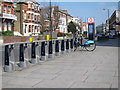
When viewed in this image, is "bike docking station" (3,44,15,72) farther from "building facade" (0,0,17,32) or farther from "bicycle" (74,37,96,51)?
"building facade" (0,0,17,32)

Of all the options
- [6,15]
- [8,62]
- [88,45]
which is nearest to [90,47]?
[88,45]

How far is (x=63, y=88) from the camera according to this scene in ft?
17.7

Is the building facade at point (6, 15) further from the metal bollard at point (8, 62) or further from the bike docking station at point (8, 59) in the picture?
the metal bollard at point (8, 62)

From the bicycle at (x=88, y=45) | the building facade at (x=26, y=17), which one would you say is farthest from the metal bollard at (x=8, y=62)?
the building facade at (x=26, y=17)

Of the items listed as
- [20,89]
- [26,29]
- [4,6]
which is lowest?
[20,89]

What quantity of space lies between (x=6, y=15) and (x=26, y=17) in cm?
1209

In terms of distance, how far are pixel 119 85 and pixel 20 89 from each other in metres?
2.75

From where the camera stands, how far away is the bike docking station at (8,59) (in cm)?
781

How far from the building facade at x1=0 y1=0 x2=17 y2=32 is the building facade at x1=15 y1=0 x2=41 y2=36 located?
23.1ft

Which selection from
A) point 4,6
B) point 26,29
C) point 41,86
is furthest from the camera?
point 26,29

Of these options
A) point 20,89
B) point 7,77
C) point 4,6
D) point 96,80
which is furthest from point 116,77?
point 4,6

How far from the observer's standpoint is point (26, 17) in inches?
2018

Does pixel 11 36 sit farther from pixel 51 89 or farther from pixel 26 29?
pixel 51 89

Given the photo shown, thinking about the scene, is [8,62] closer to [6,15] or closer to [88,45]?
[88,45]
